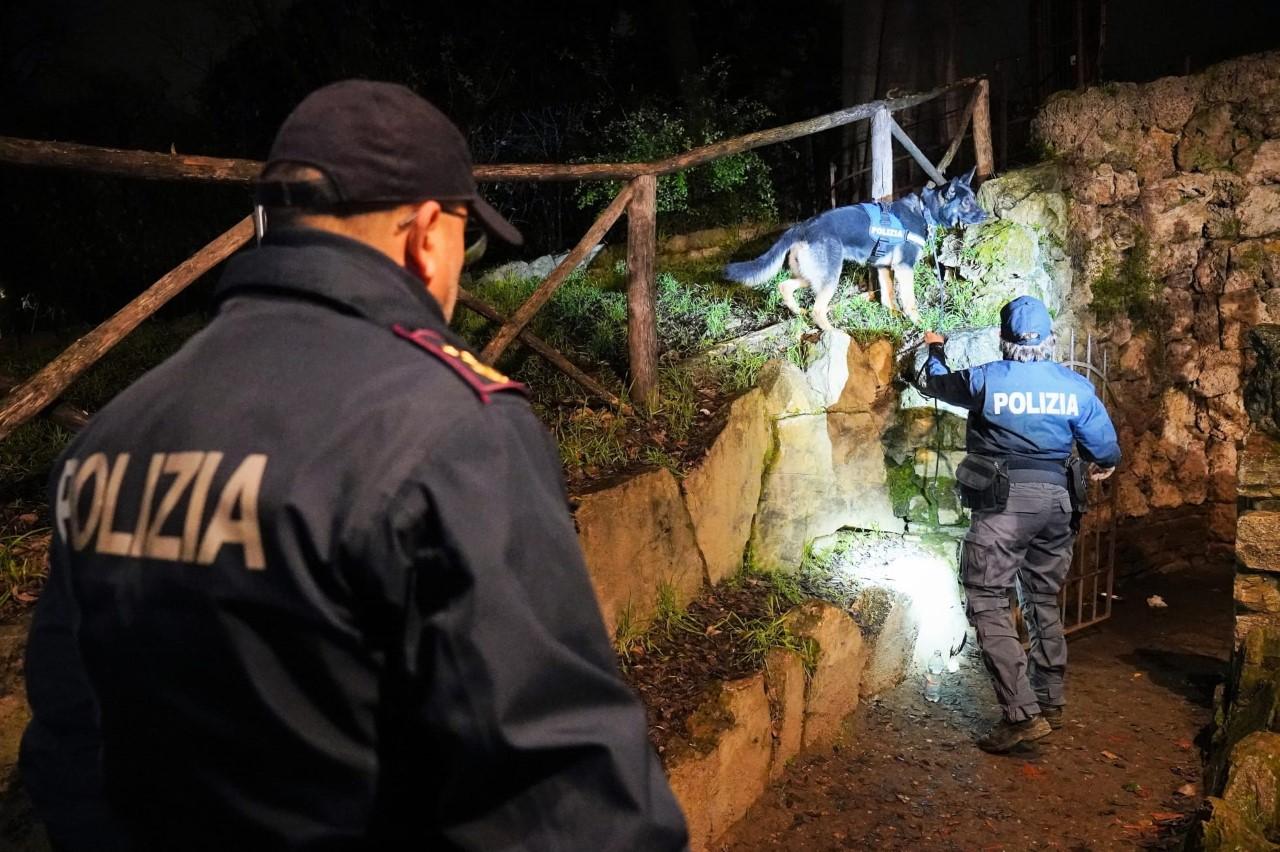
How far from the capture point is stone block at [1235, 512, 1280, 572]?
4.13m

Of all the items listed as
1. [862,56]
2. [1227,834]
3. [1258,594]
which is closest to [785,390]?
[1258,594]

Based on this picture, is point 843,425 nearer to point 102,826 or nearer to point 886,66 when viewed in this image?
point 102,826

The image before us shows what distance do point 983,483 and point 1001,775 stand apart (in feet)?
4.90

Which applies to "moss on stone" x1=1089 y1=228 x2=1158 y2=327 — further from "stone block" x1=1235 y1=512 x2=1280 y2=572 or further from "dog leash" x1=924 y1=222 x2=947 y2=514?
"stone block" x1=1235 y1=512 x2=1280 y2=572

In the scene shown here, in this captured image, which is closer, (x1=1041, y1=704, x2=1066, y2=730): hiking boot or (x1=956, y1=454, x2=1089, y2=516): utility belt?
(x1=956, y1=454, x2=1089, y2=516): utility belt

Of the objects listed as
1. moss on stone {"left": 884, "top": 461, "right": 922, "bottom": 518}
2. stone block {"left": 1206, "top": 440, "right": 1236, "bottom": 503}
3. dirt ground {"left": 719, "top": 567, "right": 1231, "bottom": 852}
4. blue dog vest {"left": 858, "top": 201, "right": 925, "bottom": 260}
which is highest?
blue dog vest {"left": 858, "top": 201, "right": 925, "bottom": 260}

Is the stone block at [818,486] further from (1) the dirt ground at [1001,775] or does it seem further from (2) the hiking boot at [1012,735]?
(2) the hiking boot at [1012,735]

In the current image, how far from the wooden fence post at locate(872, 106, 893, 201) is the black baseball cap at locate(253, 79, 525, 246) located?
6446mm

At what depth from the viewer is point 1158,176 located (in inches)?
287

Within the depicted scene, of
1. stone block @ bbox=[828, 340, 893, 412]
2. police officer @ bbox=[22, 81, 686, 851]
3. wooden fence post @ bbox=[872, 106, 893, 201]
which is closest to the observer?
police officer @ bbox=[22, 81, 686, 851]

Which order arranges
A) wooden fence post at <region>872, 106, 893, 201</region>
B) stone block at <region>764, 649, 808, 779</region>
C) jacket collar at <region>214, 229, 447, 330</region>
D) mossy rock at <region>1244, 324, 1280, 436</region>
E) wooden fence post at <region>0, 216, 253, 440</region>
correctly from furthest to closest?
wooden fence post at <region>872, 106, 893, 201</region> → mossy rock at <region>1244, 324, 1280, 436</region> → stone block at <region>764, 649, 808, 779</region> → wooden fence post at <region>0, 216, 253, 440</region> → jacket collar at <region>214, 229, 447, 330</region>

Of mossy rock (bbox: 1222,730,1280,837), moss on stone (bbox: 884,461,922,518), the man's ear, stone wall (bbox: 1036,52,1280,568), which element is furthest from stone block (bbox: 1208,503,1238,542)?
the man's ear

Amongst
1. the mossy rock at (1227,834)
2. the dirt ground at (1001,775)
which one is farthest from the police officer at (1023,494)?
the mossy rock at (1227,834)

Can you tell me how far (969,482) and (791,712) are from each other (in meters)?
1.61
